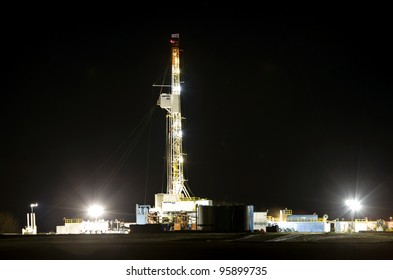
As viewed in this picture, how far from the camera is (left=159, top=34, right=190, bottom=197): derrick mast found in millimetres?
45156

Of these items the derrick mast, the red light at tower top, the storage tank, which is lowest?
the storage tank

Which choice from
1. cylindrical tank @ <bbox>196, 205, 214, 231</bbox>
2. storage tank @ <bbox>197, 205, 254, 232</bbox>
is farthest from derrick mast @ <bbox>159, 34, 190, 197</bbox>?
storage tank @ <bbox>197, 205, 254, 232</bbox>

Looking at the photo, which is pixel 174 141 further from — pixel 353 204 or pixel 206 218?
pixel 206 218

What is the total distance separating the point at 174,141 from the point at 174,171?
2.37 m

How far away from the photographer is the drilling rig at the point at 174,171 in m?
43.0

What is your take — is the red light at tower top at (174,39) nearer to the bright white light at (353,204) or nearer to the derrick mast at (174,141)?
the derrick mast at (174,141)

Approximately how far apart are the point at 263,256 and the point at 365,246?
3.58m

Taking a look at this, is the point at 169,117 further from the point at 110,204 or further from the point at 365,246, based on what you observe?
the point at 110,204

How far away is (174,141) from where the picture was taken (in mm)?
45375

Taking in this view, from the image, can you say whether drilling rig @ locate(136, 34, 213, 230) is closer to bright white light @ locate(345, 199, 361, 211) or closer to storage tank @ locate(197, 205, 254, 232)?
bright white light @ locate(345, 199, 361, 211)

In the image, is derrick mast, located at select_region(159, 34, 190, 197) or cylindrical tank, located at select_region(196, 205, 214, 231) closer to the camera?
cylindrical tank, located at select_region(196, 205, 214, 231)

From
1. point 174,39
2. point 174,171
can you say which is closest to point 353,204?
point 174,171

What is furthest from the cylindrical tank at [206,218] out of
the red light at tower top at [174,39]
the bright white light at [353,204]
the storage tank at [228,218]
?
the red light at tower top at [174,39]

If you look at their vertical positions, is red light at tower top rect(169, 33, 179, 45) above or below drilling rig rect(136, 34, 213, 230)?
above
